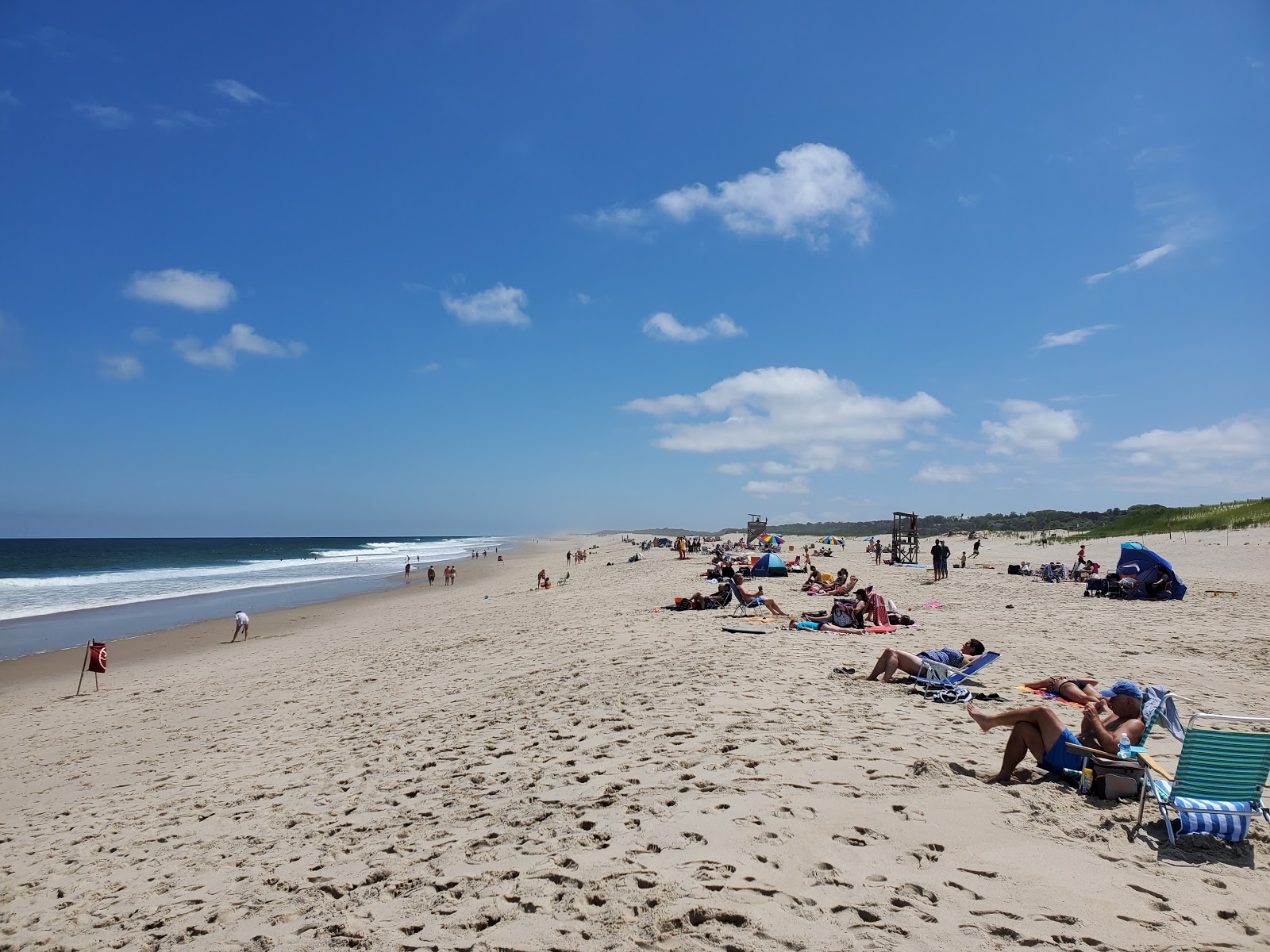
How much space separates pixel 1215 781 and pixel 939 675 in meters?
3.23

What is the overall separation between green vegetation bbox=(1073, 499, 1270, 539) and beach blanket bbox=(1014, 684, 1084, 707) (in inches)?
1156

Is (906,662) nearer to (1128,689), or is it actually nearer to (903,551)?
(1128,689)

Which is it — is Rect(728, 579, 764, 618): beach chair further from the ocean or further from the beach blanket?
the ocean

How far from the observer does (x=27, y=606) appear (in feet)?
84.0

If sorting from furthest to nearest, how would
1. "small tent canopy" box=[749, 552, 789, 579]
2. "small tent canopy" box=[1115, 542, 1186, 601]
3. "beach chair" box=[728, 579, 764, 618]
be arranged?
"small tent canopy" box=[749, 552, 789, 579] → "small tent canopy" box=[1115, 542, 1186, 601] → "beach chair" box=[728, 579, 764, 618]

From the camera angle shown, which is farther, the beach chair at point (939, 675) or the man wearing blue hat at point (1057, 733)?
the beach chair at point (939, 675)

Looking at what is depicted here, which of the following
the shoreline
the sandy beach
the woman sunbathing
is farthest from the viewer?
the shoreline

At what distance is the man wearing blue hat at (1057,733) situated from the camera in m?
4.56

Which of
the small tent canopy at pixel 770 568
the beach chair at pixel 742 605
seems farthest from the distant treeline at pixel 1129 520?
the beach chair at pixel 742 605

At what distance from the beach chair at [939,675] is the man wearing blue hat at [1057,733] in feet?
5.99

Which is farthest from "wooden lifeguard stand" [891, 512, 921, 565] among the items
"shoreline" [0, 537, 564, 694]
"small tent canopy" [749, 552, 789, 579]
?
"shoreline" [0, 537, 564, 694]

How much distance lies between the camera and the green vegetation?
1115 inches

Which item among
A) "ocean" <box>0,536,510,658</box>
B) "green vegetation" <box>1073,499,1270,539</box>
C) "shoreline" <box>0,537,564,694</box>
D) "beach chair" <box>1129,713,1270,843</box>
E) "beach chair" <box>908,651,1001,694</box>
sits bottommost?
"ocean" <box>0,536,510,658</box>

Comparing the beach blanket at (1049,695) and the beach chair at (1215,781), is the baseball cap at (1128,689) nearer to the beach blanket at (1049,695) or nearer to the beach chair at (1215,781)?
the beach blanket at (1049,695)
